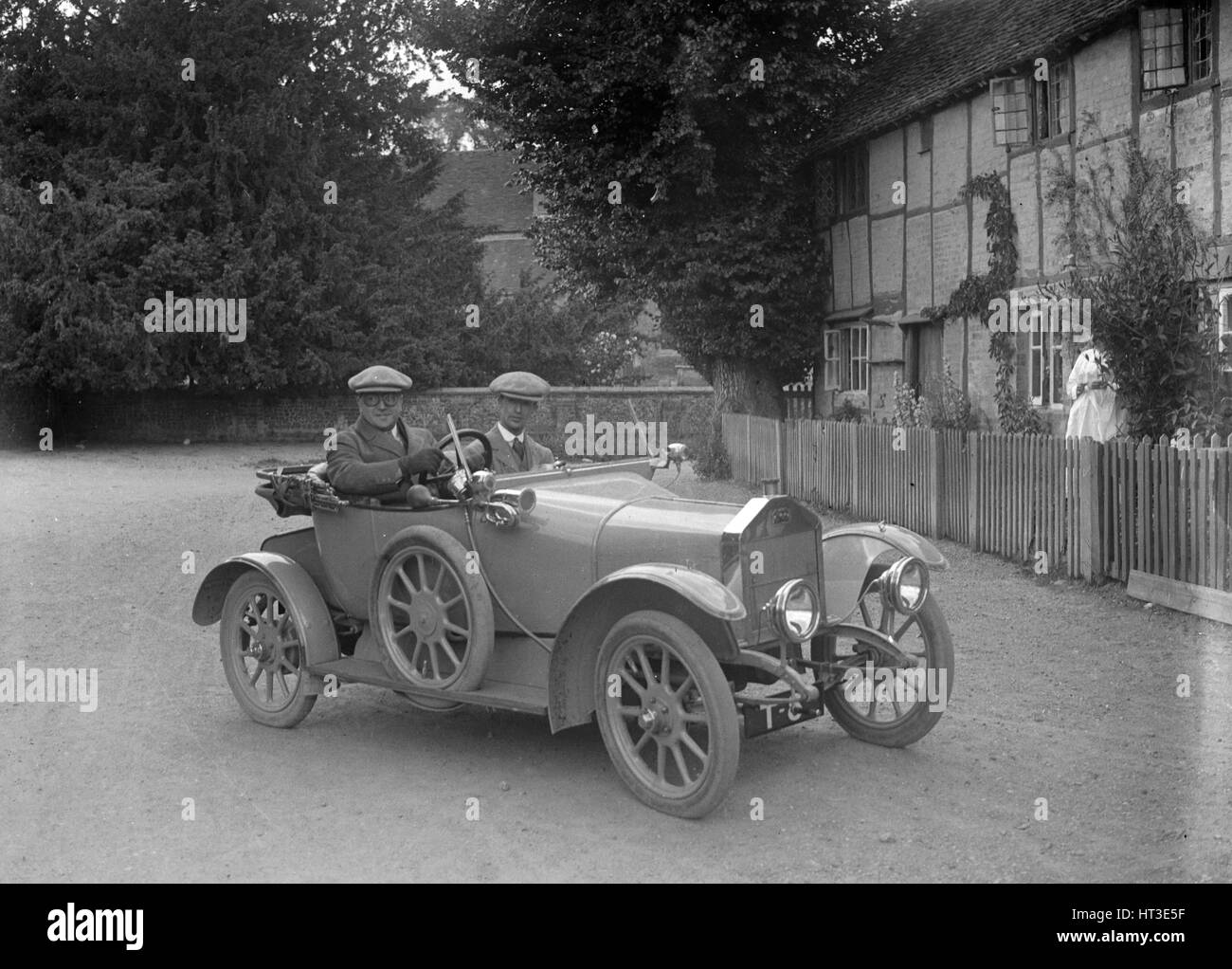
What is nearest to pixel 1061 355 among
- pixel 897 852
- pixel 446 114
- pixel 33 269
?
pixel 897 852

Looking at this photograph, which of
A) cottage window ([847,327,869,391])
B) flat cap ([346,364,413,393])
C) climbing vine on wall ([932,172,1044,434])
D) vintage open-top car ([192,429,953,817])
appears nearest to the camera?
vintage open-top car ([192,429,953,817])

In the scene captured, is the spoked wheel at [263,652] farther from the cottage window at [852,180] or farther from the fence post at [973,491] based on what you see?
the cottage window at [852,180]

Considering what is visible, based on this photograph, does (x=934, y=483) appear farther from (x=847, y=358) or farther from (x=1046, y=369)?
(x=847, y=358)

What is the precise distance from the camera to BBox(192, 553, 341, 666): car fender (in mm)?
6469

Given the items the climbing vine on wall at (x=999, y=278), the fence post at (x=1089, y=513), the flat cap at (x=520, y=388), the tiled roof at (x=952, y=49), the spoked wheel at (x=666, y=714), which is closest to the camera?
the spoked wheel at (x=666, y=714)

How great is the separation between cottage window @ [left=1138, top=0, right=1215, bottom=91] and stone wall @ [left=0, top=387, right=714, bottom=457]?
660 inches

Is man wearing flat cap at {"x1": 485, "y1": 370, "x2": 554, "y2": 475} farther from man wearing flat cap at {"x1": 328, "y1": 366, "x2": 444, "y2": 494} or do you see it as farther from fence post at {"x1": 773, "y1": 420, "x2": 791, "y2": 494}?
fence post at {"x1": 773, "y1": 420, "x2": 791, "y2": 494}

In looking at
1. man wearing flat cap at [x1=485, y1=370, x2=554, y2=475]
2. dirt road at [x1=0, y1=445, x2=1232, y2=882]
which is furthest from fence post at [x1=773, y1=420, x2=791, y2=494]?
man wearing flat cap at [x1=485, y1=370, x2=554, y2=475]

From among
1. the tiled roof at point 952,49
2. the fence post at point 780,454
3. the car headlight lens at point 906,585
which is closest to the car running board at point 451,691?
the car headlight lens at point 906,585

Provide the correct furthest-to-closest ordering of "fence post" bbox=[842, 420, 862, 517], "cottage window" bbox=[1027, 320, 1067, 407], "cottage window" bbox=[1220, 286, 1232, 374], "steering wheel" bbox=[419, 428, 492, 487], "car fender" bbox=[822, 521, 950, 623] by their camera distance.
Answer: "cottage window" bbox=[1027, 320, 1067, 407], "fence post" bbox=[842, 420, 862, 517], "cottage window" bbox=[1220, 286, 1232, 374], "steering wheel" bbox=[419, 428, 492, 487], "car fender" bbox=[822, 521, 950, 623]

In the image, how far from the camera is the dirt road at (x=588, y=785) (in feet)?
15.2

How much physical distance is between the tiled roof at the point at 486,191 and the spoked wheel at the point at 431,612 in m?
45.0

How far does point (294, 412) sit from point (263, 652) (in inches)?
1042

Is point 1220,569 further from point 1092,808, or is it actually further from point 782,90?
point 782,90
